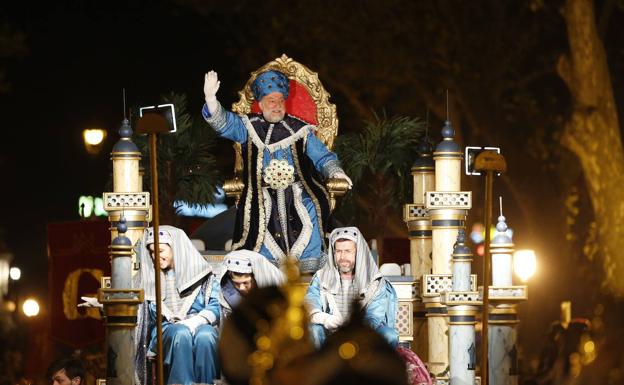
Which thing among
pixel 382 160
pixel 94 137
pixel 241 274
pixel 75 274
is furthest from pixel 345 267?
pixel 94 137

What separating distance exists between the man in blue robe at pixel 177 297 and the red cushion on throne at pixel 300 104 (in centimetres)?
270

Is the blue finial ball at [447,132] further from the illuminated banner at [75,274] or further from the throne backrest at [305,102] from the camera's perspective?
the illuminated banner at [75,274]

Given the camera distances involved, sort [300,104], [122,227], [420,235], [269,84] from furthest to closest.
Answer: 1. [300,104]
2. [420,235]
3. [269,84]
4. [122,227]

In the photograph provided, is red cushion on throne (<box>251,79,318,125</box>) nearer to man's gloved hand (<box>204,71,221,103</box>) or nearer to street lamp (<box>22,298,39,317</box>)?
man's gloved hand (<box>204,71,221,103</box>)

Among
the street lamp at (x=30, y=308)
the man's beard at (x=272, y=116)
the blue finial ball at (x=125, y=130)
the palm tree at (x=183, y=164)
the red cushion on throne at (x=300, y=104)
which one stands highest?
the red cushion on throne at (x=300, y=104)

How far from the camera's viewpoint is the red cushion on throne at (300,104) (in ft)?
61.1

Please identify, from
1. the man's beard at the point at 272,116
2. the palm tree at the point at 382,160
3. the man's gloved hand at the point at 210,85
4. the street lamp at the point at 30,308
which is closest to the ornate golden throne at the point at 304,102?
the man's beard at the point at 272,116

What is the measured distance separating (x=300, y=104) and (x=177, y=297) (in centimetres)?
313

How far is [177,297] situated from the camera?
1622cm

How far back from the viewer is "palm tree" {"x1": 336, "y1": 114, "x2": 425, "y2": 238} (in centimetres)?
2002

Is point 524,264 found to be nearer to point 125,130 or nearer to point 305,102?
point 305,102

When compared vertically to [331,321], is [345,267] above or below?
above

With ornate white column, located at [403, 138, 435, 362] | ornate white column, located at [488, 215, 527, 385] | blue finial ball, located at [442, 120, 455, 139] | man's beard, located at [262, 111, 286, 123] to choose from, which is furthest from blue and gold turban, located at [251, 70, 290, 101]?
ornate white column, located at [488, 215, 527, 385]

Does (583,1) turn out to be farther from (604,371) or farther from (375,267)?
(375,267)
